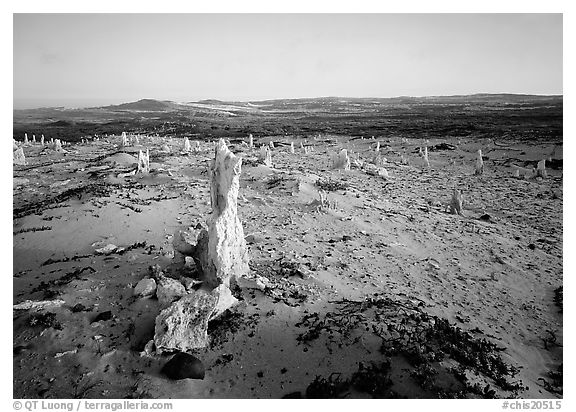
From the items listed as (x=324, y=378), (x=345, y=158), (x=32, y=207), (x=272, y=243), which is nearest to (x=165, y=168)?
(x=32, y=207)

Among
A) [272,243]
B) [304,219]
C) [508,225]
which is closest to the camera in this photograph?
[272,243]

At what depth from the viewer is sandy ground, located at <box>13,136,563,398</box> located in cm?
524

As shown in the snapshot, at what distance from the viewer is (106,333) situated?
5801mm

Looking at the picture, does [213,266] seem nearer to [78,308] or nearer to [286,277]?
[286,277]

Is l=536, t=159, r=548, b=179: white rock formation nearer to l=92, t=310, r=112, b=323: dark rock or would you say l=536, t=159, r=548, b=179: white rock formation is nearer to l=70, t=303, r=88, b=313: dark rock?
l=92, t=310, r=112, b=323: dark rock

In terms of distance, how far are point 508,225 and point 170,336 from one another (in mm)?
13238

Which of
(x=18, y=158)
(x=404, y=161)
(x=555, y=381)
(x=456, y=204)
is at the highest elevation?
(x=18, y=158)

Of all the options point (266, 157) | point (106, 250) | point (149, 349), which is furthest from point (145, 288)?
point (266, 157)

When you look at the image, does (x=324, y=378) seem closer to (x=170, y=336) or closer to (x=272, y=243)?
(x=170, y=336)

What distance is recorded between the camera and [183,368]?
16.8 ft

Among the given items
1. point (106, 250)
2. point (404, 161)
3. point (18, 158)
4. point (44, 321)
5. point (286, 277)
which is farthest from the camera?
point (404, 161)

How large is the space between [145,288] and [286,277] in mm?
2967

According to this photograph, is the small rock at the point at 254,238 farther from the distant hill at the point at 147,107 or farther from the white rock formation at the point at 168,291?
the distant hill at the point at 147,107
